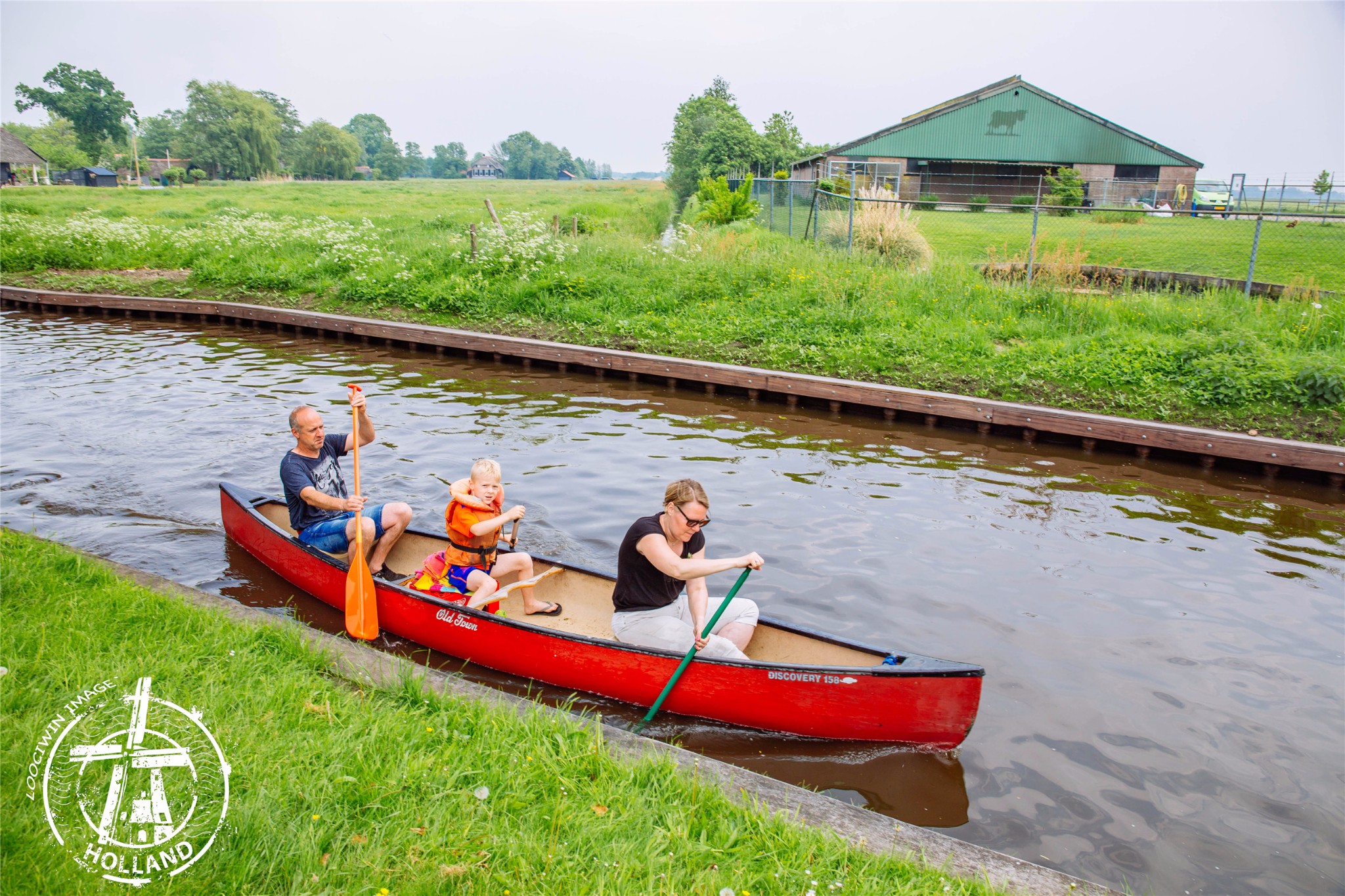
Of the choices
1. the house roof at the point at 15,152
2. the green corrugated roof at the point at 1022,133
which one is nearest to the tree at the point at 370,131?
the house roof at the point at 15,152

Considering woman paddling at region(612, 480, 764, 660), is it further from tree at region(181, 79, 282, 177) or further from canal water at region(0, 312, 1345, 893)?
tree at region(181, 79, 282, 177)

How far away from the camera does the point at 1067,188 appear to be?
1185 inches

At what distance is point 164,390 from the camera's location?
12.6 meters

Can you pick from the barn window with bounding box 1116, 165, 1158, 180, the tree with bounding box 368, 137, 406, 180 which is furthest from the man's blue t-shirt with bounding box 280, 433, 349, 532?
the tree with bounding box 368, 137, 406, 180

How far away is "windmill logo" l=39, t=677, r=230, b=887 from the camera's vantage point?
303 centimetres

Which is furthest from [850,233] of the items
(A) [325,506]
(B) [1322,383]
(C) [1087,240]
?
(A) [325,506]

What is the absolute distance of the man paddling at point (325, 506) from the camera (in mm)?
6555

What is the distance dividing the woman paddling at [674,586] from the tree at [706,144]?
38751 mm

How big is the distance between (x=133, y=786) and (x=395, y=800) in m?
1.03

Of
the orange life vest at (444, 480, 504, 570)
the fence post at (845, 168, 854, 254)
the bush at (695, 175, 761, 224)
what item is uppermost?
the bush at (695, 175, 761, 224)

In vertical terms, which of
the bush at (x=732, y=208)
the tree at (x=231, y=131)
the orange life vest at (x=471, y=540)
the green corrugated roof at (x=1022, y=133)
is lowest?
the orange life vest at (x=471, y=540)

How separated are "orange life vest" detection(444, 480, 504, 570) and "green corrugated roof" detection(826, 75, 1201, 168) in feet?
111

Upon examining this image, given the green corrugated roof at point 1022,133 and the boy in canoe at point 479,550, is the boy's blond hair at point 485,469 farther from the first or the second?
the green corrugated roof at point 1022,133

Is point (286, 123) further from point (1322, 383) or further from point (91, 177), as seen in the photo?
point (1322, 383)
